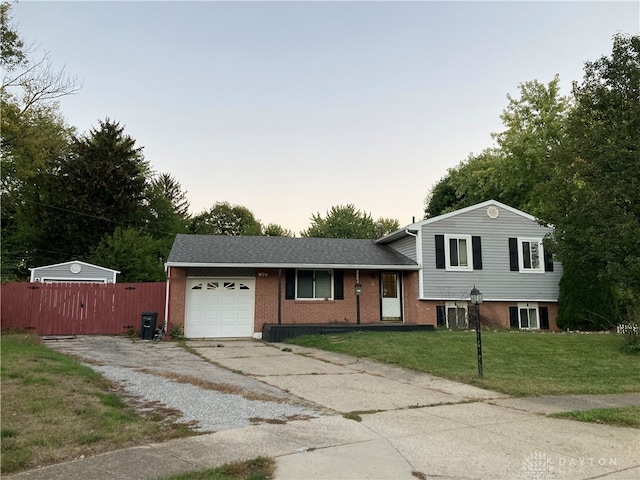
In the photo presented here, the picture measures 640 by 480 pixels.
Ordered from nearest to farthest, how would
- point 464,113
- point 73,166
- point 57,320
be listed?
1. point 57,320
2. point 464,113
3. point 73,166

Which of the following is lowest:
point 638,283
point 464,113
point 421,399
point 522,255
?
point 421,399

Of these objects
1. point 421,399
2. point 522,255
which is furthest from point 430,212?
point 421,399

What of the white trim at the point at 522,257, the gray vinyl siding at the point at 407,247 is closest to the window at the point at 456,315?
the gray vinyl siding at the point at 407,247

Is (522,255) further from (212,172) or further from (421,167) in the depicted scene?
(212,172)

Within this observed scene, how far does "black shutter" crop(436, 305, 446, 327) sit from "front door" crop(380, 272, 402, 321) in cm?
157

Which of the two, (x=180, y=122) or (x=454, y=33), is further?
(x=180, y=122)

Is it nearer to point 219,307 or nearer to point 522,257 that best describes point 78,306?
point 219,307

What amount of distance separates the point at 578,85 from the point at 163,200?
32959mm

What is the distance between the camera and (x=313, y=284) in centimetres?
1816

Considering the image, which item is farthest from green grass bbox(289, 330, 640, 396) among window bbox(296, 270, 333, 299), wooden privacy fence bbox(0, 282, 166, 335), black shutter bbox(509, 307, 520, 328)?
wooden privacy fence bbox(0, 282, 166, 335)

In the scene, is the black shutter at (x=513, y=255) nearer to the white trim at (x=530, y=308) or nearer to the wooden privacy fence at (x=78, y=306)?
the white trim at (x=530, y=308)

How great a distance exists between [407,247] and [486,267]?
3.33 meters

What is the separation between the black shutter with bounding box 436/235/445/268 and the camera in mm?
18391

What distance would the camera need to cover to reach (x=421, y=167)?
22562 mm
